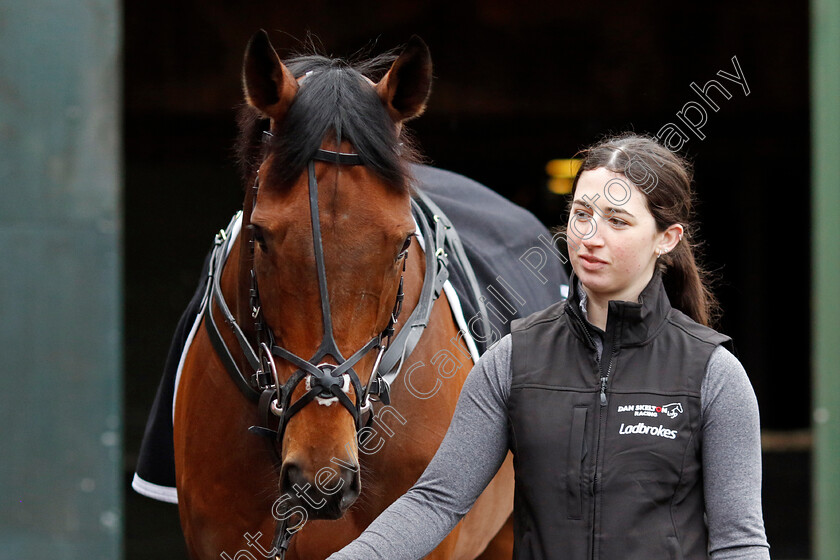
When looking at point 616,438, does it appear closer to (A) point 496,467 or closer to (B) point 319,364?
(A) point 496,467

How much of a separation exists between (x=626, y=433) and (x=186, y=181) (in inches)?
273

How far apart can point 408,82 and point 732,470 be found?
1.19m

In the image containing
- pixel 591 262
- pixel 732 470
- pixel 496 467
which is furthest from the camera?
pixel 496 467

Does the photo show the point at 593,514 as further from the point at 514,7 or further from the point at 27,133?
the point at 514,7

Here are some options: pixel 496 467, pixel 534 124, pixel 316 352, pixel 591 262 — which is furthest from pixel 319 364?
pixel 534 124

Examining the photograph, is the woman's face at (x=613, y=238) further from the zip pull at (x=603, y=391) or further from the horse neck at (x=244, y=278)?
the horse neck at (x=244, y=278)

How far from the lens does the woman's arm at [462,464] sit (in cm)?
171

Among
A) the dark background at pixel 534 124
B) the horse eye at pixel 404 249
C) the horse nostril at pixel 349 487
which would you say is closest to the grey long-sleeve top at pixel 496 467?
the horse nostril at pixel 349 487

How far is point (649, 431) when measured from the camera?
156cm

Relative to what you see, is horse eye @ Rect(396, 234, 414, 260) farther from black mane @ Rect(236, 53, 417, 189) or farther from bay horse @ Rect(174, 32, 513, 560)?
black mane @ Rect(236, 53, 417, 189)

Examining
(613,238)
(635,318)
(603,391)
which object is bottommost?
(603,391)

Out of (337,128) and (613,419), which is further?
(337,128)

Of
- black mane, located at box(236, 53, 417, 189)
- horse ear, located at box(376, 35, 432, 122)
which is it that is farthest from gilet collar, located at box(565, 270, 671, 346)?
horse ear, located at box(376, 35, 432, 122)

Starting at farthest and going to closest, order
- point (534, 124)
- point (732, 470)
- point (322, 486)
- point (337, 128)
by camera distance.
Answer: point (534, 124) < point (337, 128) < point (322, 486) < point (732, 470)
